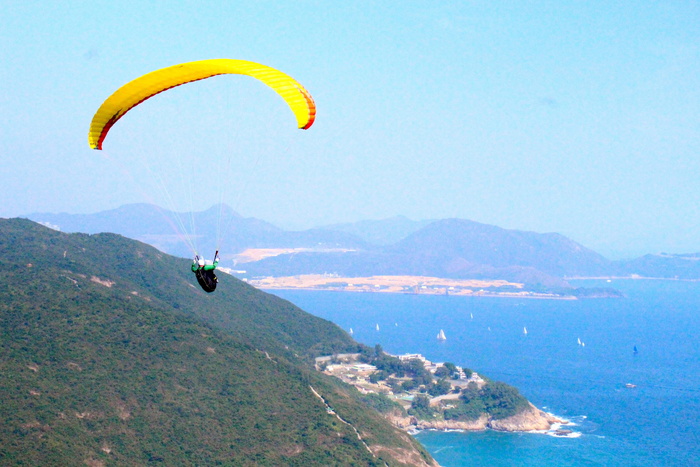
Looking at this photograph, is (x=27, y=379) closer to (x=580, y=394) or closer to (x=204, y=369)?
(x=204, y=369)

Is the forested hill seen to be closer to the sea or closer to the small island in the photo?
the sea

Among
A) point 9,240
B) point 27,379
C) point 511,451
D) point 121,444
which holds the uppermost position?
point 9,240

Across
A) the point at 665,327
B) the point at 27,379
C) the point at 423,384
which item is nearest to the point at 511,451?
the point at 423,384

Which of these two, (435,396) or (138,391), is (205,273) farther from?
(435,396)

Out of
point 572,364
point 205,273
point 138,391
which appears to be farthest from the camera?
point 572,364

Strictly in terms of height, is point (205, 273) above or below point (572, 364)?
above

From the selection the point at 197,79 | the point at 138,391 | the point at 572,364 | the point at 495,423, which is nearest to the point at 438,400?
the point at 495,423

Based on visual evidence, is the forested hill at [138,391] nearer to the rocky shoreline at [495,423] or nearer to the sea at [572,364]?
the sea at [572,364]
